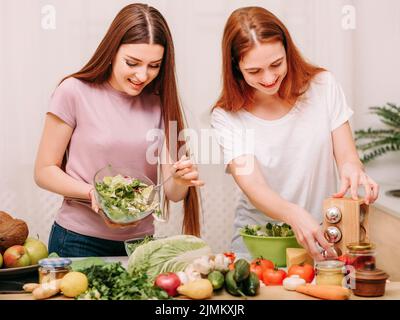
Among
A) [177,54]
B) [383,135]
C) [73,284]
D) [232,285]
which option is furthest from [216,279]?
[383,135]

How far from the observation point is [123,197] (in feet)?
4.34

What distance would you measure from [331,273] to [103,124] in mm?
661

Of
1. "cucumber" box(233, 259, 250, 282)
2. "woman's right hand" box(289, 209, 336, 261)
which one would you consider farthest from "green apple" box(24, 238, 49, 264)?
"woman's right hand" box(289, 209, 336, 261)

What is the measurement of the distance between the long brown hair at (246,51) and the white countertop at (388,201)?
0.40 m

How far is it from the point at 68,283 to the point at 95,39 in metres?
0.73

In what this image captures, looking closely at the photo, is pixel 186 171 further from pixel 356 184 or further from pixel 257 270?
pixel 356 184

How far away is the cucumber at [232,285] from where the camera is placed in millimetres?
1142

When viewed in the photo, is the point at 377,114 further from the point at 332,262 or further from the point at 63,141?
the point at 63,141

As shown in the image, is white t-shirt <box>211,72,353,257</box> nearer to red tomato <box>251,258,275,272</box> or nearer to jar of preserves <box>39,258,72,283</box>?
red tomato <box>251,258,275,272</box>

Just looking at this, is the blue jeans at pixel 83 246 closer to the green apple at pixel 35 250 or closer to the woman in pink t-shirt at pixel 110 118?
the woman in pink t-shirt at pixel 110 118

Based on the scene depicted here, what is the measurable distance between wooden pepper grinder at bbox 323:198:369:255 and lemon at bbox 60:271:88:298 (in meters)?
0.53

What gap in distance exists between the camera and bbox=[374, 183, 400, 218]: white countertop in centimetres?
172

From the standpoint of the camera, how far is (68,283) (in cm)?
114

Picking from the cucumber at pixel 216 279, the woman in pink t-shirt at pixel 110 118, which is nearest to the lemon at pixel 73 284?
the cucumber at pixel 216 279
